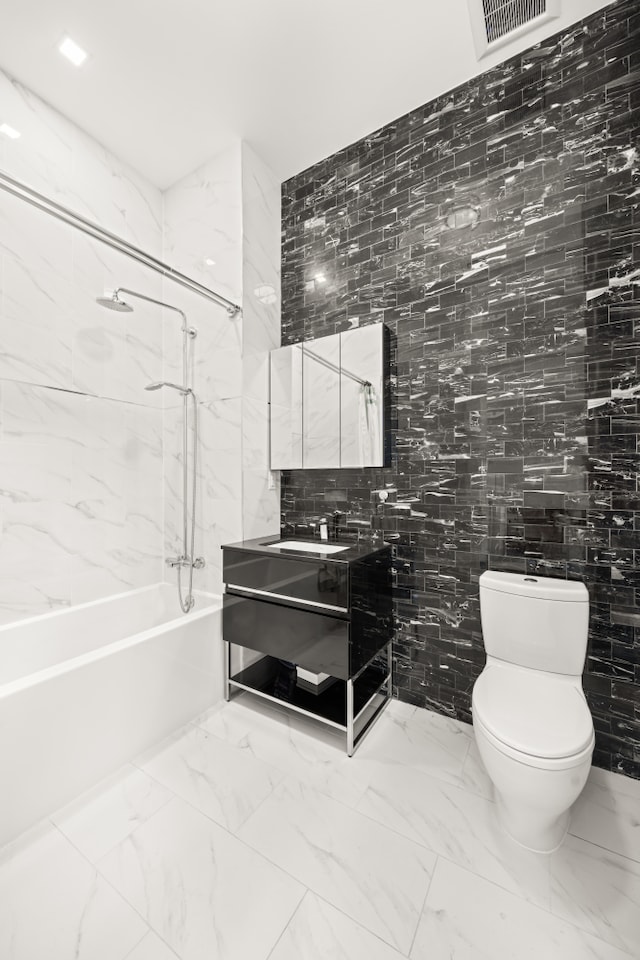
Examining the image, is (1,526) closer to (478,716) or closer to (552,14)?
(478,716)

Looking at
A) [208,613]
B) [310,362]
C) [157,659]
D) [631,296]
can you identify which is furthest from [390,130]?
[157,659]

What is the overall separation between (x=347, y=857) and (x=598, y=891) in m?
0.75

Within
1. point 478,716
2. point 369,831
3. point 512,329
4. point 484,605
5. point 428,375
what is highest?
point 512,329

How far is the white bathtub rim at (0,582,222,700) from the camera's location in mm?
1409

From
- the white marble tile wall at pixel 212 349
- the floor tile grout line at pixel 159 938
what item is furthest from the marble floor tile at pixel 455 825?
the white marble tile wall at pixel 212 349

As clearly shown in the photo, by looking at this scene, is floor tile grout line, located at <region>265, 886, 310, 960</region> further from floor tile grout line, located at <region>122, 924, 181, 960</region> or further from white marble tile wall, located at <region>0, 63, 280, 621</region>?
white marble tile wall, located at <region>0, 63, 280, 621</region>

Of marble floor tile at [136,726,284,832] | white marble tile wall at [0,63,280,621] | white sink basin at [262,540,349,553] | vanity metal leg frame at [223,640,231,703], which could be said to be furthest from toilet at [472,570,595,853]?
white marble tile wall at [0,63,280,621]

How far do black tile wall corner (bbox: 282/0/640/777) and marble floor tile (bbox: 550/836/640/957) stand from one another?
489 mm

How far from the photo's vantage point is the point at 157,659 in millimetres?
1824

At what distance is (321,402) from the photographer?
2393 mm

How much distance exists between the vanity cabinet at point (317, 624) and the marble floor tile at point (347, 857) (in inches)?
14.0

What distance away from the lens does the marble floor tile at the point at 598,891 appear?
43.4 inches

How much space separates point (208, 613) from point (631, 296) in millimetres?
2387

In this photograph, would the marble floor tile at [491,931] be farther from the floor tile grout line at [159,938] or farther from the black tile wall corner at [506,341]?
the black tile wall corner at [506,341]
